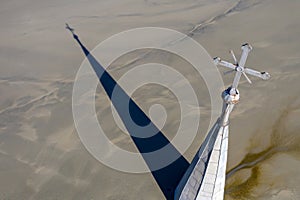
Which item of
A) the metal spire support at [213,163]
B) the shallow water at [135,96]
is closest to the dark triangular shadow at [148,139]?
the shallow water at [135,96]

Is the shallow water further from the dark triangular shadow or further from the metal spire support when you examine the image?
the metal spire support

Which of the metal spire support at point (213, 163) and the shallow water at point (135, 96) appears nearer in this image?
the metal spire support at point (213, 163)

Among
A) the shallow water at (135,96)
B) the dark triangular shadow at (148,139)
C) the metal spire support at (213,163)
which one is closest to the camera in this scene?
the metal spire support at (213,163)

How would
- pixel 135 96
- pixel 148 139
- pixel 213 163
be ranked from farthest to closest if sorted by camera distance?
pixel 135 96
pixel 148 139
pixel 213 163

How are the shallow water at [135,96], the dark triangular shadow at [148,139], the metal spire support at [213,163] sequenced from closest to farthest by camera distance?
the metal spire support at [213,163]
the dark triangular shadow at [148,139]
the shallow water at [135,96]

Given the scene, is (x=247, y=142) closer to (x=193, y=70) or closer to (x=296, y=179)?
(x=296, y=179)

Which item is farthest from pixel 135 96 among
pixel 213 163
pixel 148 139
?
pixel 213 163

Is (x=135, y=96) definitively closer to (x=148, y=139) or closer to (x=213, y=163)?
(x=148, y=139)

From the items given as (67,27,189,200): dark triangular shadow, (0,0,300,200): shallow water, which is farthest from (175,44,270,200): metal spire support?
(0,0,300,200): shallow water

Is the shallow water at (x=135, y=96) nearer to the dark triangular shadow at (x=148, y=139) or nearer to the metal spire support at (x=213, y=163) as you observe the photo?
the dark triangular shadow at (x=148, y=139)
